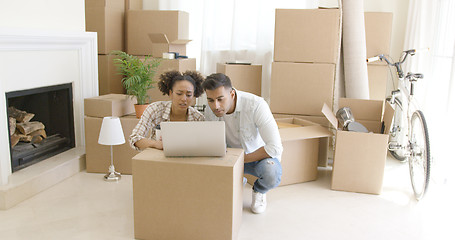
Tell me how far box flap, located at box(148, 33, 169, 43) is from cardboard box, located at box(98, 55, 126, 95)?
1.49 feet

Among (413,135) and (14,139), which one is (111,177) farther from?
(413,135)

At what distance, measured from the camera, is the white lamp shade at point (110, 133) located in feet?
9.31

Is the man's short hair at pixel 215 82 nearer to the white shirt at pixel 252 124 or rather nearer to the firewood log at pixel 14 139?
the white shirt at pixel 252 124

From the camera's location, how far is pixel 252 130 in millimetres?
2332

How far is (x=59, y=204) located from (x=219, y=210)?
1.15 meters

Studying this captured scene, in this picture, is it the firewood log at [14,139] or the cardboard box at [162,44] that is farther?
the cardboard box at [162,44]

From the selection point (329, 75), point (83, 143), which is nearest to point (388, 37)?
point (329, 75)

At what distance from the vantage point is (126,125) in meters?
3.06

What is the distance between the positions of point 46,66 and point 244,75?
62.6 inches

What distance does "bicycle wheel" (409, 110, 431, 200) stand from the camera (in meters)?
2.56

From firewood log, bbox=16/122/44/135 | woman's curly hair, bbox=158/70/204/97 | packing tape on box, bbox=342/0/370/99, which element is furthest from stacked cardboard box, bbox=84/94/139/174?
packing tape on box, bbox=342/0/370/99

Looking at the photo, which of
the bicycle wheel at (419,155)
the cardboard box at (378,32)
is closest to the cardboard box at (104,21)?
the cardboard box at (378,32)

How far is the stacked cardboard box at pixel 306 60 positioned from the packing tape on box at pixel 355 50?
0.56 ft

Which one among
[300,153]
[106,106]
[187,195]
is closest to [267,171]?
[187,195]
